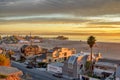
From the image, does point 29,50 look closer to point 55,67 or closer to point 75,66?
point 55,67

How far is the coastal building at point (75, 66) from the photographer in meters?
57.8

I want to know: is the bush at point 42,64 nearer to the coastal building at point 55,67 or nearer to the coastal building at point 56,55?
the coastal building at point 56,55

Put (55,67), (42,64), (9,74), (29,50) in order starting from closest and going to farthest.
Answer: (9,74), (55,67), (42,64), (29,50)

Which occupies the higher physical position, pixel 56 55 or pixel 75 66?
pixel 56 55

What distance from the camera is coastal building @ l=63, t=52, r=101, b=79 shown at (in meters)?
57.8

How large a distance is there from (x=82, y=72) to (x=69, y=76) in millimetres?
3199

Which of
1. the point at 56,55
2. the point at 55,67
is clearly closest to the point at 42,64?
the point at 56,55

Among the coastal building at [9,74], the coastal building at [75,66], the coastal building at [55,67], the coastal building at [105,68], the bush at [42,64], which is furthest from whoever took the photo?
the bush at [42,64]

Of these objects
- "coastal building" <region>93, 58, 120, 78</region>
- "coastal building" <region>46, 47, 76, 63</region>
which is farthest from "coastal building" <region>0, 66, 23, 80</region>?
"coastal building" <region>46, 47, 76, 63</region>

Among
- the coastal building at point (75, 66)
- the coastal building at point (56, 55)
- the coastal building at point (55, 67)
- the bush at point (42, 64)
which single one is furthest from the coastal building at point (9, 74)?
the coastal building at point (56, 55)

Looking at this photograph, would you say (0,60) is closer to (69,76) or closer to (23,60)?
(69,76)

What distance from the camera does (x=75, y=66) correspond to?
5800cm

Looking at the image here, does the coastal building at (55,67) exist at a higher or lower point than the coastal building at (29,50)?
lower

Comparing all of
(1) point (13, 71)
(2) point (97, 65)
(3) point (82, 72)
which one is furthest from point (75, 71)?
(1) point (13, 71)
